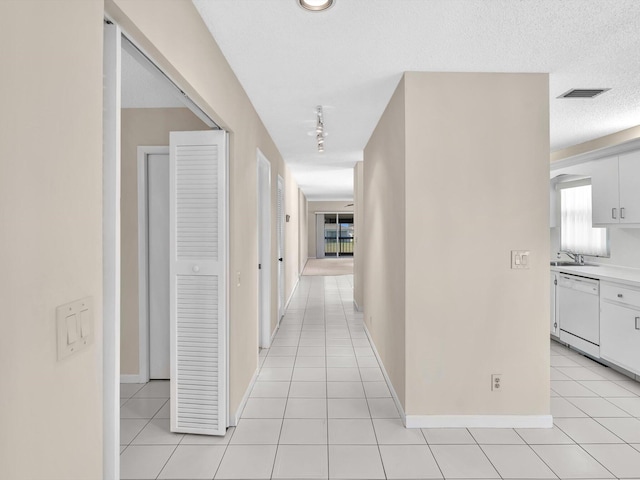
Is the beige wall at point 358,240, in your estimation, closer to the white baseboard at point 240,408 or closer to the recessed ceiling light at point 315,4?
the white baseboard at point 240,408

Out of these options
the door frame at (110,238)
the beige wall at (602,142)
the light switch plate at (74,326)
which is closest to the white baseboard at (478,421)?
the door frame at (110,238)

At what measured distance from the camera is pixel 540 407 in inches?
111

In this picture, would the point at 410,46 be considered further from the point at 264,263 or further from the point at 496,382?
the point at 264,263

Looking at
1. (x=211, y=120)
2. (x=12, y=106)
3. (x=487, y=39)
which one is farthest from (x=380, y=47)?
(x=12, y=106)

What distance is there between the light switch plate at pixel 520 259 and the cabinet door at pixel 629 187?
6.83ft

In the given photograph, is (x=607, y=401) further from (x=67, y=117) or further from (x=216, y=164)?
(x=67, y=117)

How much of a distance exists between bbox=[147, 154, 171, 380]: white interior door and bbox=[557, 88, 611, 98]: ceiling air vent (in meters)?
3.46

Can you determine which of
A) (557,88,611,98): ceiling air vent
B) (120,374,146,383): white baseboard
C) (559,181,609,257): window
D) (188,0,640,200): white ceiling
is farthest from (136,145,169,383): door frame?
(559,181,609,257): window

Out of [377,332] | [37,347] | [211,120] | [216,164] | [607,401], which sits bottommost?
[607,401]

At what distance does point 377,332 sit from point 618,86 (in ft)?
10.0

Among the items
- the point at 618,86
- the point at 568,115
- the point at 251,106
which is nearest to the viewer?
the point at 618,86

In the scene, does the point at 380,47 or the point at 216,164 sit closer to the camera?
the point at 380,47

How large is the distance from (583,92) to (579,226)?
9.09ft

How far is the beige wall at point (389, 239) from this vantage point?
2.97 meters
